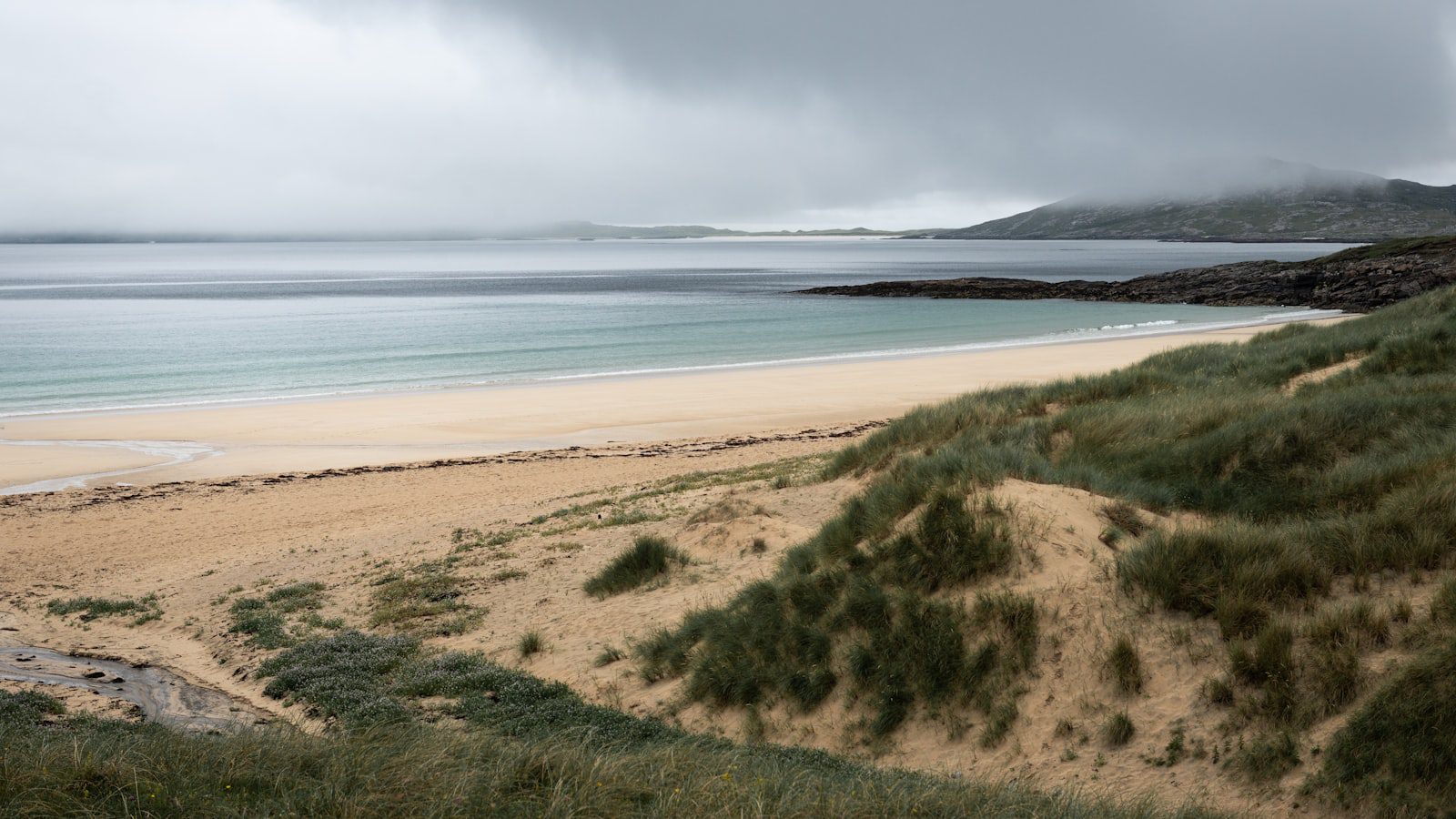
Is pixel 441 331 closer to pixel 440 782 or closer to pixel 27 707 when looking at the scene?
pixel 27 707

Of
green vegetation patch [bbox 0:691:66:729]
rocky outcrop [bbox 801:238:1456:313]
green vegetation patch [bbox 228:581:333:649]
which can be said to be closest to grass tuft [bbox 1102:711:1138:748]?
green vegetation patch [bbox 0:691:66:729]

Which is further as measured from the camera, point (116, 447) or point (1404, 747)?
point (116, 447)

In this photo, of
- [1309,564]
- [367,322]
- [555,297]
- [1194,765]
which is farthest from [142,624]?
[555,297]

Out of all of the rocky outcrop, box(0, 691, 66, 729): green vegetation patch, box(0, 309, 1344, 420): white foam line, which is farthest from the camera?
the rocky outcrop

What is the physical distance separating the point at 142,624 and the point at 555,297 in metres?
73.1

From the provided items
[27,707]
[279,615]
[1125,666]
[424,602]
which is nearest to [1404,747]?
[1125,666]

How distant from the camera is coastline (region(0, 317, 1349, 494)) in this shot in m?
20.6

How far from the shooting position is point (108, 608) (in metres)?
11.0

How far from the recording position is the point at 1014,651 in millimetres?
6453

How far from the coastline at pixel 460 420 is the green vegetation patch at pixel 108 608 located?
8150 mm

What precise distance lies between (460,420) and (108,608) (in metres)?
14.7

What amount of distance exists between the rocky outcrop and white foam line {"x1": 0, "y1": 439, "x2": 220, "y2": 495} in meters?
55.7

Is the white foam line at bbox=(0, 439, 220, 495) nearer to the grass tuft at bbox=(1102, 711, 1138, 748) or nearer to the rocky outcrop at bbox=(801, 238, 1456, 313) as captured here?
the grass tuft at bbox=(1102, 711, 1138, 748)

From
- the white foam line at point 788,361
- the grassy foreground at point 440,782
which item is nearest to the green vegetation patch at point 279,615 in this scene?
the grassy foreground at point 440,782
